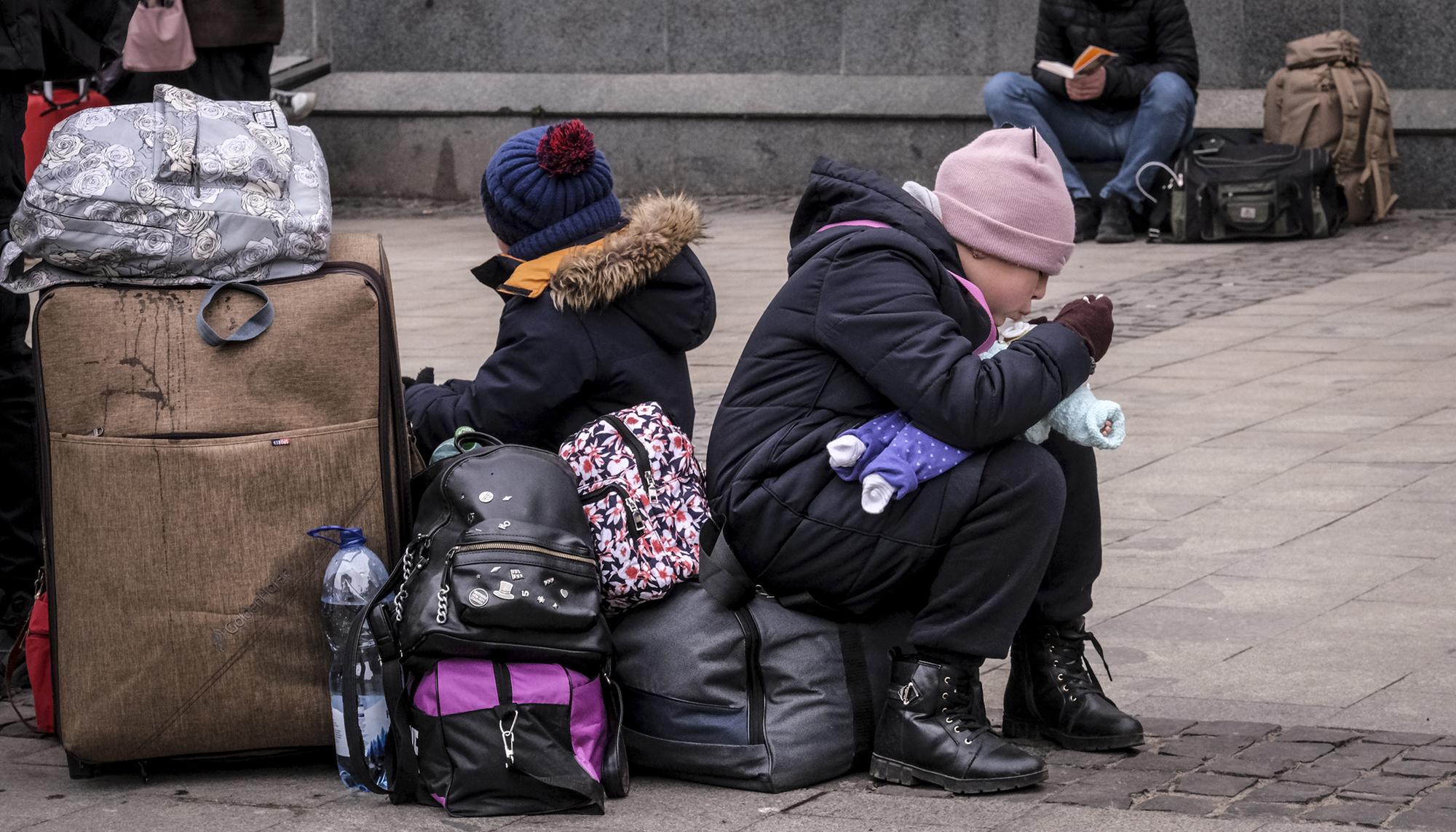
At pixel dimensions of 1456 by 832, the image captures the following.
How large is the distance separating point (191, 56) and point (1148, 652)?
19.3 feet

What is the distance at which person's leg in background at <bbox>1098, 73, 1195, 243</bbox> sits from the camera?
32.2 feet

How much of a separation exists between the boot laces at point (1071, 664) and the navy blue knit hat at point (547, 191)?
3.90ft

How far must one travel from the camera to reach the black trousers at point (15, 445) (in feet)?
13.4

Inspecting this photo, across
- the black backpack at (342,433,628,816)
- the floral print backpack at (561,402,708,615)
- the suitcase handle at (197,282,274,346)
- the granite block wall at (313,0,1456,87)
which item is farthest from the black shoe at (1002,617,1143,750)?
the granite block wall at (313,0,1456,87)

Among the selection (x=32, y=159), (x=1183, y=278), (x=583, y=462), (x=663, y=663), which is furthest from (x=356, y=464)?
(x=1183, y=278)

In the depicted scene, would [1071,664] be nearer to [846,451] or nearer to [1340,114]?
[846,451]

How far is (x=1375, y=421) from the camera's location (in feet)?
19.9

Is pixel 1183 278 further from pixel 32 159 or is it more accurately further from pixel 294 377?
pixel 294 377

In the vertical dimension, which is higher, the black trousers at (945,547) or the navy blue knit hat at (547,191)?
the navy blue knit hat at (547,191)

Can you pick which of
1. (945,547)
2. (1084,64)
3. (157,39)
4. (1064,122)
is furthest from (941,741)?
(1064,122)

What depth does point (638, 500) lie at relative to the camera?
3.34 m

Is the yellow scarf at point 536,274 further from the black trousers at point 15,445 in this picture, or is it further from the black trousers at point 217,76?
the black trousers at point 217,76

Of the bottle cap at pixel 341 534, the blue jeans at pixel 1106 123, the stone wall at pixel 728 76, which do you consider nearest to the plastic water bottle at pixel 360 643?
the bottle cap at pixel 341 534

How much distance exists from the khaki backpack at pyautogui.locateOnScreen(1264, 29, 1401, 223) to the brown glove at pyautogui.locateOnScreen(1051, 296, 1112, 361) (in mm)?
7315
